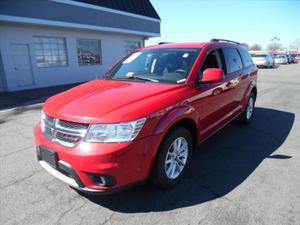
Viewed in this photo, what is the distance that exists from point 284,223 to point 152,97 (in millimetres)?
1968

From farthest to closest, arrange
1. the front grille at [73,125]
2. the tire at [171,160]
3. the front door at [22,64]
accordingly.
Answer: the front door at [22,64] → the tire at [171,160] → the front grille at [73,125]

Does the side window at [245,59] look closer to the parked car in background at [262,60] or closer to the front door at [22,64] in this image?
the front door at [22,64]

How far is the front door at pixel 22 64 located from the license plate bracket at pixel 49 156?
10.8 meters

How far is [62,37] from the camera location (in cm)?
1389

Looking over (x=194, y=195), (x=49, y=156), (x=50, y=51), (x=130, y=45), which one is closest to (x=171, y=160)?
(x=194, y=195)

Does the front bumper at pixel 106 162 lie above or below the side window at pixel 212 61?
below

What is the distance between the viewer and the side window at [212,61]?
143 inches

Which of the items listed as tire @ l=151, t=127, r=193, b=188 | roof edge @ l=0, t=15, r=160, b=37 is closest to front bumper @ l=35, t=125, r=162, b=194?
tire @ l=151, t=127, r=193, b=188

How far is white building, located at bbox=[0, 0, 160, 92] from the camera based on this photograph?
1133 centimetres

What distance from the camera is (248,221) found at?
97.8 inches

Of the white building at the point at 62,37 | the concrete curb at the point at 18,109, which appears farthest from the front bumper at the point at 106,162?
the white building at the point at 62,37

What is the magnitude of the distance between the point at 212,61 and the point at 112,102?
2.08 m

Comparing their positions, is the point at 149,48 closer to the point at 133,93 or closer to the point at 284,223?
the point at 133,93

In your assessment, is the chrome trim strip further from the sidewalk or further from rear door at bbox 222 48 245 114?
the sidewalk
